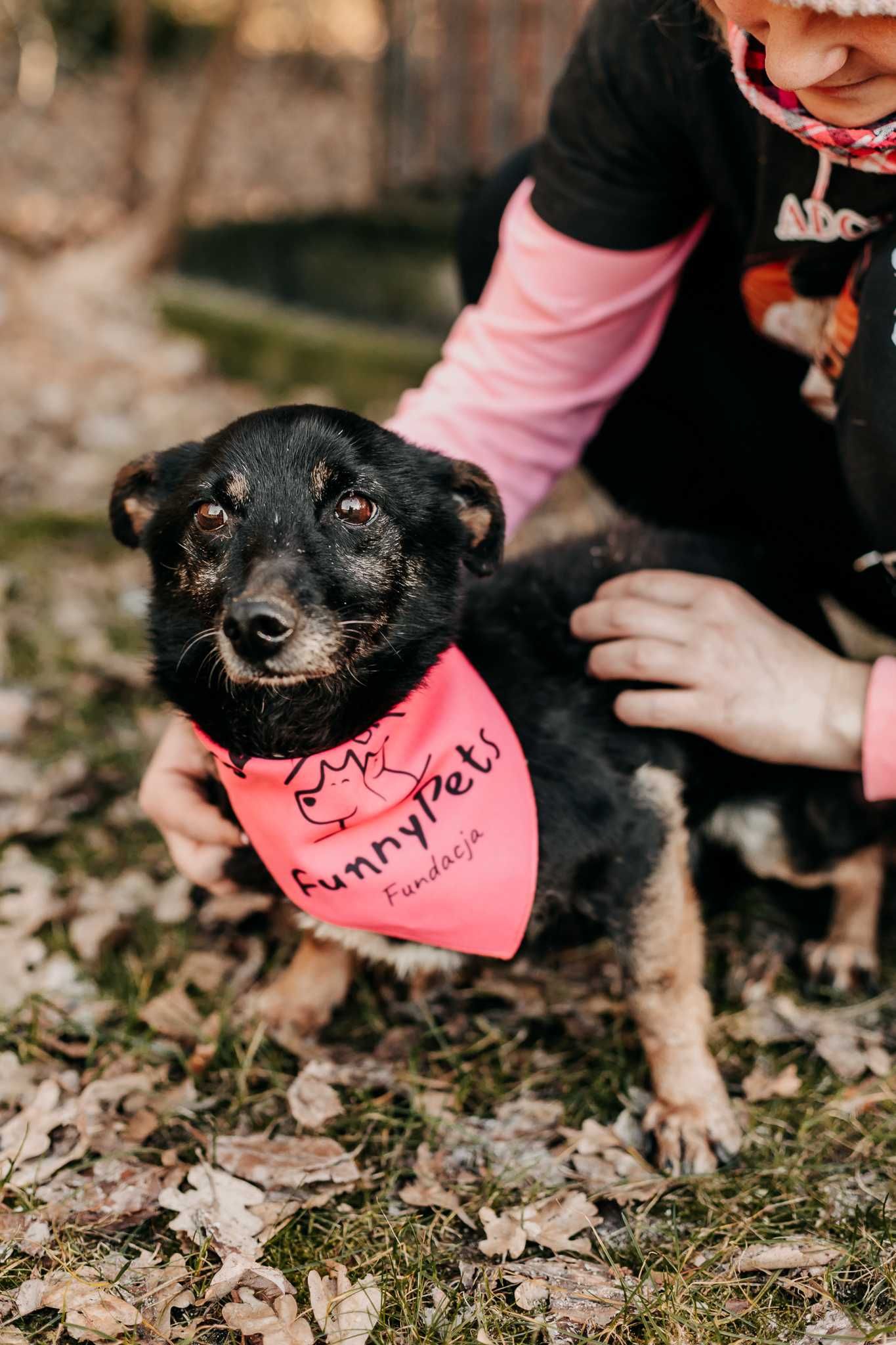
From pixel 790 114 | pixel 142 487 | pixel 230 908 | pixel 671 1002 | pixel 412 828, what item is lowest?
pixel 230 908

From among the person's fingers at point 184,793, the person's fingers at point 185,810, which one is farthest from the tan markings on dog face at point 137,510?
the person's fingers at point 185,810

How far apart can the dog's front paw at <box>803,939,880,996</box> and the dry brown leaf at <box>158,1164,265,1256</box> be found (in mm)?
1357

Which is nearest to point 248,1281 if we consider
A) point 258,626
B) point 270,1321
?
point 270,1321

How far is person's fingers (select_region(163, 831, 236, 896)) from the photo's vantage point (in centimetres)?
231

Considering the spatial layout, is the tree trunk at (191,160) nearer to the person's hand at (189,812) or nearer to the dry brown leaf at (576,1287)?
the person's hand at (189,812)

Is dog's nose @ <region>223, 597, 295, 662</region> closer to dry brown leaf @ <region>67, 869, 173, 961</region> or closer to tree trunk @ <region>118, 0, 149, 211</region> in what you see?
dry brown leaf @ <region>67, 869, 173, 961</region>

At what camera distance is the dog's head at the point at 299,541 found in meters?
1.90

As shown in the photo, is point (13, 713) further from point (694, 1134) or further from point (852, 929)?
point (852, 929)

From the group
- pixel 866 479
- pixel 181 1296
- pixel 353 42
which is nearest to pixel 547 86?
pixel 866 479

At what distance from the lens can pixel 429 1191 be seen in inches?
78.6

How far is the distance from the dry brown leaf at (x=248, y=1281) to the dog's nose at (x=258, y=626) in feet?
3.17

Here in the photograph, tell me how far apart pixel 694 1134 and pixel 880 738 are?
0.83m

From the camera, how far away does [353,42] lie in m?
15.6

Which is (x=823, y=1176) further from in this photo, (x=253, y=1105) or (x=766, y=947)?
(x=253, y=1105)
